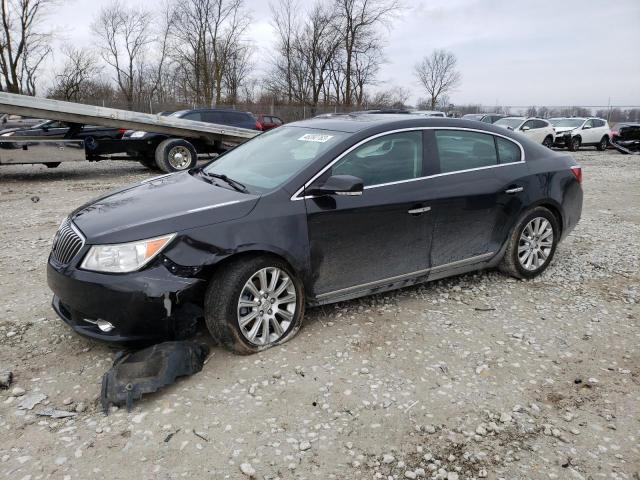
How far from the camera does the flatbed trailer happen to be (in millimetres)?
9961

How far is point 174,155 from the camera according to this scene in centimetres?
1173

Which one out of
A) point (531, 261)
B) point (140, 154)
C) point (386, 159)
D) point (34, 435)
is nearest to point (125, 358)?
point (34, 435)

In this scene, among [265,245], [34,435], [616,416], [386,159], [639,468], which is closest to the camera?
[639,468]

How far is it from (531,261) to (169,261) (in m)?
3.38

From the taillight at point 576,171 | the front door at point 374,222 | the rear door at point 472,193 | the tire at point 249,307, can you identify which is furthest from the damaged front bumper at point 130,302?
the taillight at point 576,171

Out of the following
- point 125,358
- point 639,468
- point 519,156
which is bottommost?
point 639,468

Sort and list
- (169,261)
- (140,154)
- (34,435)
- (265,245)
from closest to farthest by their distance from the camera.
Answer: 1. (34,435)
2. (169,261)
3. (265,245)
4. (140,154)

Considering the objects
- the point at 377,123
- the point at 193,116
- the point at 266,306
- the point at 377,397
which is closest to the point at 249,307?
the point at 266,306

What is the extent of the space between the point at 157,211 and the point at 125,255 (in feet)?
1.27

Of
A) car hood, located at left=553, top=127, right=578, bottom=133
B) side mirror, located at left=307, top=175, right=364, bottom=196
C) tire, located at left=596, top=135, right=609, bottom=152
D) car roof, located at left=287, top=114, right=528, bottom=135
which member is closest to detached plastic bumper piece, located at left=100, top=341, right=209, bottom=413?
side mirror, located at left=307, top=175, right=364, bottom=196

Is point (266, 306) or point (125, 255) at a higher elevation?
point (125, 255)

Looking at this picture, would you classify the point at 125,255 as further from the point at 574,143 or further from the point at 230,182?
the point at 574,143

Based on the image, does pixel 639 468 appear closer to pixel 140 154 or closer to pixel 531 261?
pixel 531 261

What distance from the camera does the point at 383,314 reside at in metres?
3.91
